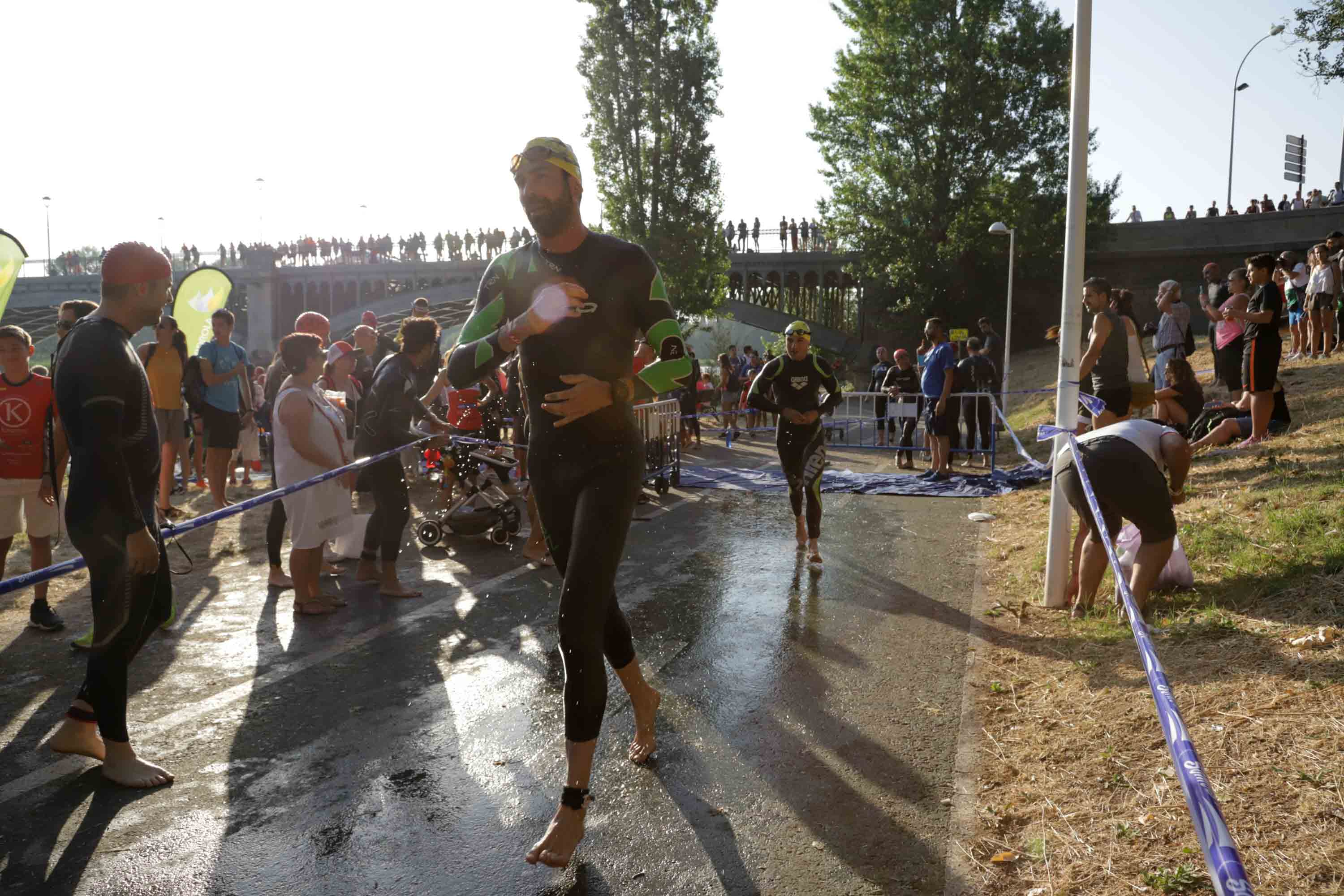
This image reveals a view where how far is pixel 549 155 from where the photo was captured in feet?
11.7

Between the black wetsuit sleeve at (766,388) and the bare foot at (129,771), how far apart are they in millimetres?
5594

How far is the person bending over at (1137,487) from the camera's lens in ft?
18.6

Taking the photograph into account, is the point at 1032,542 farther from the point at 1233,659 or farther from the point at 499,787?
the point at 499,787

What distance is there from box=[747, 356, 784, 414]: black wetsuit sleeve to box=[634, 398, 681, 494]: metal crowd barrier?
105 inches

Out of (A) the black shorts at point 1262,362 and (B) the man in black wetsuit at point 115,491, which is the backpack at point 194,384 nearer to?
(B) the man in black wetsuit at point 115,491

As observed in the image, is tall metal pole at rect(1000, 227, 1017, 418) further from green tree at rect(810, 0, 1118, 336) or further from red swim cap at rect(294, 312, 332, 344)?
red swim cap at rect(294, 312, 332, 344)

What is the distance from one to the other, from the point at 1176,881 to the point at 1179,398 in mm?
9784

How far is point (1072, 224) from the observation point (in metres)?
6.36

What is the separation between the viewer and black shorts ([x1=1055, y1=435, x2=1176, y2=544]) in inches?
222

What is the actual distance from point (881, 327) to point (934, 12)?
11896 mm

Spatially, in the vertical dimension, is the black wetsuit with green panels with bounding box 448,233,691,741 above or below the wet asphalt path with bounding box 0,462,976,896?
above

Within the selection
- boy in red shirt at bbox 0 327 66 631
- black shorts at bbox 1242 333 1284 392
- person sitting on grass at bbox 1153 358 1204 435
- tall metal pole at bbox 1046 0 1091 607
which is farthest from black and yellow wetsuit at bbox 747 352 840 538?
boy in red shirt at bbox 0 327 66 631

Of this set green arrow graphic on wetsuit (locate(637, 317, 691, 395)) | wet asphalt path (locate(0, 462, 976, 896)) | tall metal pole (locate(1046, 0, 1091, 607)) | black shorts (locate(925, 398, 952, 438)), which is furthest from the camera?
black shorts (locate(925, 398, 952, 438))

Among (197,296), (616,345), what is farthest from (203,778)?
(197,296)
